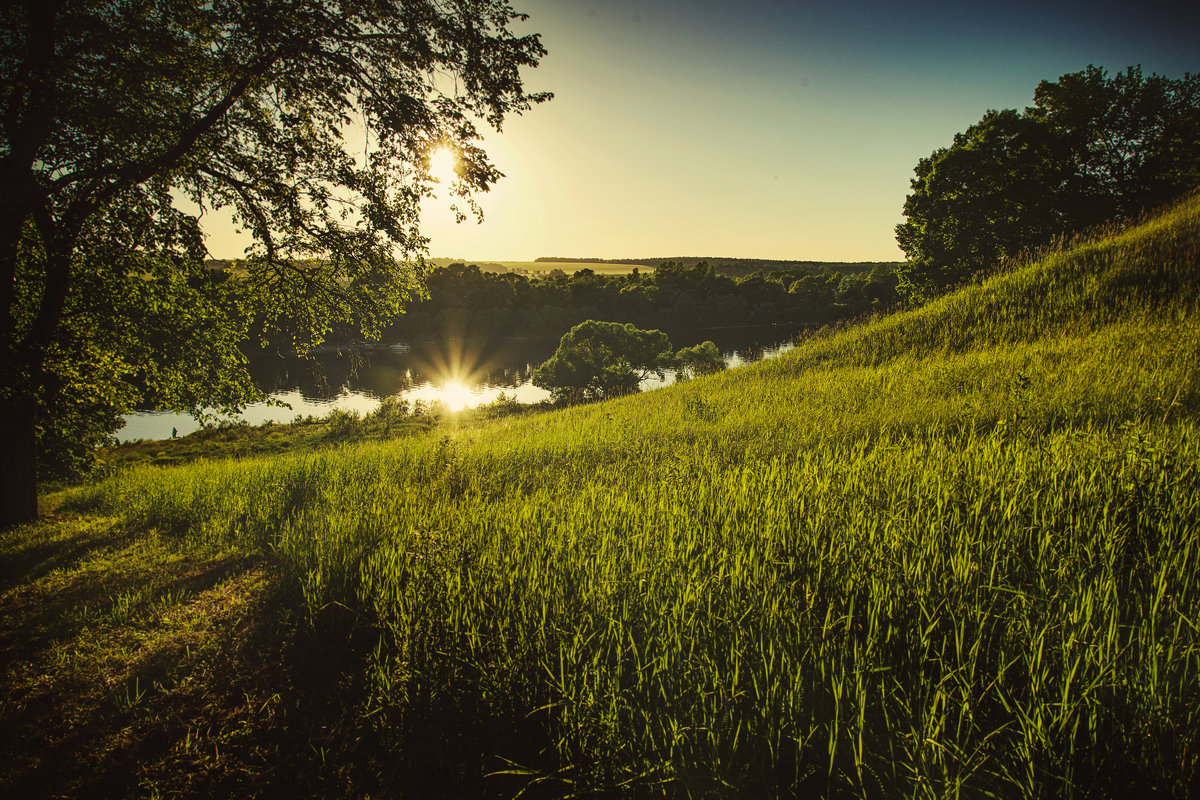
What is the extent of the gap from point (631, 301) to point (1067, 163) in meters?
85.7

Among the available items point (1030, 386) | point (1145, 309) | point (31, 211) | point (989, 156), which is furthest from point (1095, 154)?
point (31, 211)

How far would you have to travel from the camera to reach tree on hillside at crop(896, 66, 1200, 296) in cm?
2689

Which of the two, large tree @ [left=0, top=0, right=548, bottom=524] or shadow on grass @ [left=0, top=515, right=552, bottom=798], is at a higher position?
large tree @ [left=0, top=0, right=548, bottom=524]

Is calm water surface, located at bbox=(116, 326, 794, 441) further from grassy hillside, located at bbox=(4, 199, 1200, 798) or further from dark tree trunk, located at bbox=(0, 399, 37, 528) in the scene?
grassy hillside, located at bbox=(4, 199, 1200, 798)

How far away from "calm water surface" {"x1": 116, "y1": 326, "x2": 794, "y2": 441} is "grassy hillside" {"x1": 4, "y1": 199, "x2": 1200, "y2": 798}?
125 feet


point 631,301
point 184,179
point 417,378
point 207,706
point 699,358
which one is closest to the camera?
point 207,706

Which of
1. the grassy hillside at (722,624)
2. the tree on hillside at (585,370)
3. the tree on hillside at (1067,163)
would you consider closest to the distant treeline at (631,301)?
the tree on hillside at (585,370)

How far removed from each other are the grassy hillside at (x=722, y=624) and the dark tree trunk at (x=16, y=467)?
6.06 feet

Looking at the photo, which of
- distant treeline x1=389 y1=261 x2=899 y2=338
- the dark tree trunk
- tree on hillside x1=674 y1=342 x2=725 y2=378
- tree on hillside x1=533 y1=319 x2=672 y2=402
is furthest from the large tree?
distant treeline x1=389 y1=261 x2=899 y2=338

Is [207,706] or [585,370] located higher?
[585,370]

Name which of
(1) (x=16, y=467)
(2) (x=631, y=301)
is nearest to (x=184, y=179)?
(1) (x=16, y=467)

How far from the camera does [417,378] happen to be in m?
70.9

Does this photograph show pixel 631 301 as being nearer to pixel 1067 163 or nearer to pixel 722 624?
pixel 1067 163

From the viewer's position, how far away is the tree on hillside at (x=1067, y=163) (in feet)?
88.2
